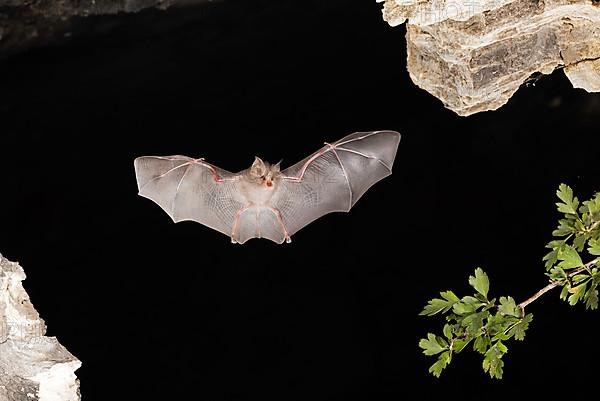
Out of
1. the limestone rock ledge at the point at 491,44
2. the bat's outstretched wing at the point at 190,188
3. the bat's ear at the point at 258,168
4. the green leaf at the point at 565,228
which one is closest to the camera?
the green leaf at the point at 565,228

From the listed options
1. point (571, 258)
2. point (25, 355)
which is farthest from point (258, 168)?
point (571, 258)

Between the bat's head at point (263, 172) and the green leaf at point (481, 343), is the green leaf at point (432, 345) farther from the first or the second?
the bat's head at point (263, 172)

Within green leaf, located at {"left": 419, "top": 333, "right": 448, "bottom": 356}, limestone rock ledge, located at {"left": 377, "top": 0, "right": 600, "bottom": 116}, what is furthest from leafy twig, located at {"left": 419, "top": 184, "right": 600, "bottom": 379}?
limestone rock ledge, located at {"left": 377, "top": 0, "right": 600, "bottom": 116}

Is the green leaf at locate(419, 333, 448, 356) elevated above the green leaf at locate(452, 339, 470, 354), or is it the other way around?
the green leaf at locate(419, 333, 448, 356)

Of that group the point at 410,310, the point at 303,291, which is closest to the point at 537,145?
the point at 410,310

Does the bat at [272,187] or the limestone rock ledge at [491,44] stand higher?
the limestone rock ledge at [491,44]

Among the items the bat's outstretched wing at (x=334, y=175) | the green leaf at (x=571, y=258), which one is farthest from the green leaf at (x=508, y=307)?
the bat's outstretched wing at (x=334, y=175)

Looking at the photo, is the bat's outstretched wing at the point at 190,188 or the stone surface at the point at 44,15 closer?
the bat's outstretched wing at the point at 190,188

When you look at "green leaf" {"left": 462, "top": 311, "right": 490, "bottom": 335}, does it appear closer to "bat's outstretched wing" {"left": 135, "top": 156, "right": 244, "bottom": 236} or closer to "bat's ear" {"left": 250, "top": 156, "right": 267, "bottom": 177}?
"bat's ear" {"left": 250, "top": 156, "right": 267, "bottom": 177}
